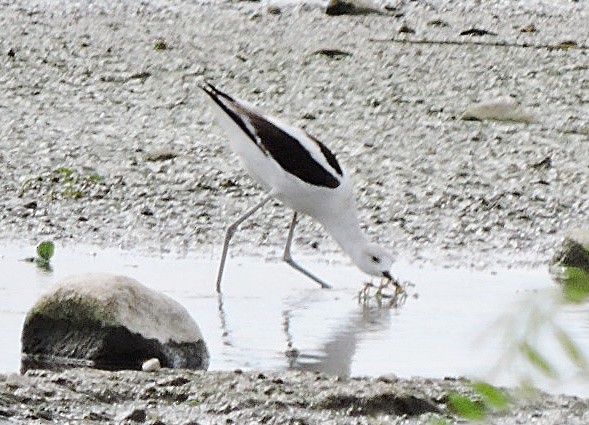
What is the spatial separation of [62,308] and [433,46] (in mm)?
7183

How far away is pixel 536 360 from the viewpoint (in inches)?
28.3

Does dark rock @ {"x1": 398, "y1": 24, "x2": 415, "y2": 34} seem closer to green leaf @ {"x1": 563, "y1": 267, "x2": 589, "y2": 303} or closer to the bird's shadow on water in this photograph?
the bird's shadow on water

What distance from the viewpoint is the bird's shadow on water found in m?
4.77

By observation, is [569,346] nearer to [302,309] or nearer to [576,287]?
[576,287]

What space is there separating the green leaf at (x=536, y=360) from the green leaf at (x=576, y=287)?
0.03 meters

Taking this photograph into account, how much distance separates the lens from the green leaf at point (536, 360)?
0.71m

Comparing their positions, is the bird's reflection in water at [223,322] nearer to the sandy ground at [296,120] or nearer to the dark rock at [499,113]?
the sandy ground at [296,120]

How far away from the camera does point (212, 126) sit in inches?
370

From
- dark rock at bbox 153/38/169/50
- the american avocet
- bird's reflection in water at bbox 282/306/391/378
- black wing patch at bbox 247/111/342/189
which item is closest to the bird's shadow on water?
bird's reflection in water at bbox 282/306/391/378

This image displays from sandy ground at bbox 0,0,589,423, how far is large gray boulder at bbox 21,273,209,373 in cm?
256

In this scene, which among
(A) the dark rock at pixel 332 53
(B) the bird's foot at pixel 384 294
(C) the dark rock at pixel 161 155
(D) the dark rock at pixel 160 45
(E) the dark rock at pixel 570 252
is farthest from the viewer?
(D) the dark rock at pixel 160 45

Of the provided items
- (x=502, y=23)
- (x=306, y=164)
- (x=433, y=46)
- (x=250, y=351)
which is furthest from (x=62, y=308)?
(x=502, y=23)

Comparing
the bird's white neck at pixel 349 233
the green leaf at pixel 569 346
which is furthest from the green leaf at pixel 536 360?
the bird's white neck at pixel 349 233

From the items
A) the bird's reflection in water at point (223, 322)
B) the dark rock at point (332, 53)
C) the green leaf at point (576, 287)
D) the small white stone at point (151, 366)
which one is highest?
the green leaf at point (576, 287)
